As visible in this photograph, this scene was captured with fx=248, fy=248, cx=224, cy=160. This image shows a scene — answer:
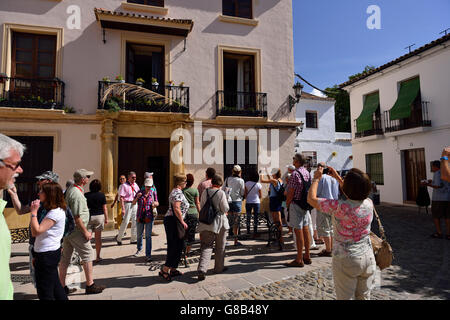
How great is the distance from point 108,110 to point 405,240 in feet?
30.1

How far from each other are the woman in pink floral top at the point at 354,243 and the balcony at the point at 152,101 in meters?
7.23

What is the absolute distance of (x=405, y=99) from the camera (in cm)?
1240

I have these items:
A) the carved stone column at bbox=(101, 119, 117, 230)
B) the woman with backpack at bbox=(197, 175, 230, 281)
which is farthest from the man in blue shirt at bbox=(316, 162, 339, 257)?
the carved stone column at bbox=(101, 119, 117, 230)

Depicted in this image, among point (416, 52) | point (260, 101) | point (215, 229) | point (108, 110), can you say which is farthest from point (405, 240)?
point (416, 52)

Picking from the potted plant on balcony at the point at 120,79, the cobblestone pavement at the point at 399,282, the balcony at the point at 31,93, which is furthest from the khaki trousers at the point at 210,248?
the balcony at the point at 31,93

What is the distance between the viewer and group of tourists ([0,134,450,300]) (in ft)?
6.93

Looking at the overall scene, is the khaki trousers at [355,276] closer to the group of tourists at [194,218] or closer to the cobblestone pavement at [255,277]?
the group of tourists at [194,218]

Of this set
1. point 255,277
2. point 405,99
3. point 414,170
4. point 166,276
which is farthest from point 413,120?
point 166,276

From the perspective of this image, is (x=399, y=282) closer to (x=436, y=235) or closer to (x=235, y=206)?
(x=235, y=206)

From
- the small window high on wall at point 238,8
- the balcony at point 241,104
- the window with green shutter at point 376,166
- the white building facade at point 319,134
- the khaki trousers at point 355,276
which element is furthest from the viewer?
the white building facade at point 319,134

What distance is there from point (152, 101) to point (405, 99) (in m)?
12.2

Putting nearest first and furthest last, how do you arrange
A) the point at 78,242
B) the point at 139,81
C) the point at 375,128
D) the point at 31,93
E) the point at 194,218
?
the point at 78,242 < the point at 194,218 < the point at 31,93 < the point at 139,81 < the point at 375,128

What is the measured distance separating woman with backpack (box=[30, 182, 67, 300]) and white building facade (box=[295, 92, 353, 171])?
1952cm

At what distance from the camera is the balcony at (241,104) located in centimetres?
957
